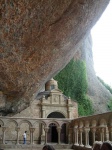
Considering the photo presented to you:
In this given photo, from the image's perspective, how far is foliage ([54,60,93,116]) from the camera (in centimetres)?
2653

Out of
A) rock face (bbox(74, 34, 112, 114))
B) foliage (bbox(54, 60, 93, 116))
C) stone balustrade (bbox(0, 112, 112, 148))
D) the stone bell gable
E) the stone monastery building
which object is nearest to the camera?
stone balustrade (bbox(0, 112, 112, 148))

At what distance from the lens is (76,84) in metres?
28.1

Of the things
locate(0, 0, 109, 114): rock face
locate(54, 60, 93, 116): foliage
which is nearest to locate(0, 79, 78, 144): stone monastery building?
locate(54, 60, 93, 116): foliage

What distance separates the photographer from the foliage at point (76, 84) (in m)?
26.5

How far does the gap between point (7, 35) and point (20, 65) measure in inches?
57.5

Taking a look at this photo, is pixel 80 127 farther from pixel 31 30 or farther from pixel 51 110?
pixel 31 30

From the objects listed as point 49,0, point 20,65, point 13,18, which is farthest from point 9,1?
point 20,65

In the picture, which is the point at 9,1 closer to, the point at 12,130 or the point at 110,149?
the point at 110,149

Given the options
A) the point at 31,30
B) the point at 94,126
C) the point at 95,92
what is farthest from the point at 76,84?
the point at 31,30

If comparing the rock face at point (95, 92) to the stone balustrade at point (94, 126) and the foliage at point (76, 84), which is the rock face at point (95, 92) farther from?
the stone balustrade at point (94, 126)

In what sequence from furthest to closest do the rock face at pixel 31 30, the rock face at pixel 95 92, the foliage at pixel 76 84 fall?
the rock face at pixel 95 92 → the foliage at pixel 76 84 → the rock face at pixel 31 30

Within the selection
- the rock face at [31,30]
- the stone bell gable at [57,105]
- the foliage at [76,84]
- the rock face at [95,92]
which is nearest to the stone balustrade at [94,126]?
the stone bell gable at [57,105]

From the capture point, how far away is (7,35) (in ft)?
9.95

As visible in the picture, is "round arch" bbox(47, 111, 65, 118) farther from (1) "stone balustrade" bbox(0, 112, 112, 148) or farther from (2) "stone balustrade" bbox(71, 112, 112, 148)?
(2) "stone balustrade" bbox(71, 112, 112, 148)
